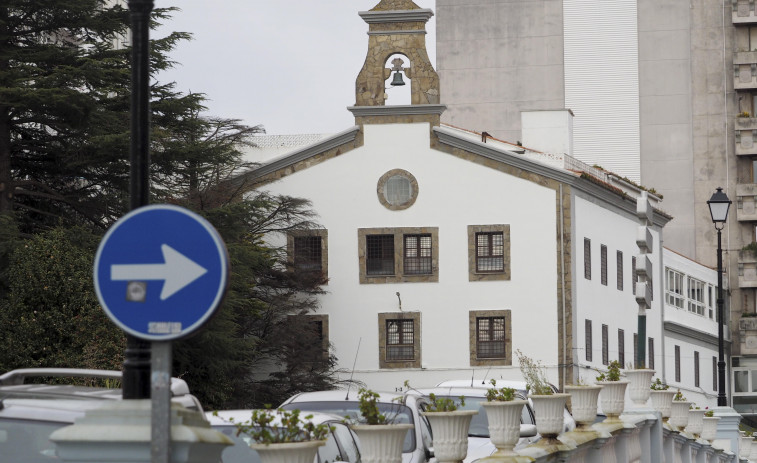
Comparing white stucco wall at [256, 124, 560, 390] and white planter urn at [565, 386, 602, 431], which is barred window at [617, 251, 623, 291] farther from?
white planter urn at [565, 386, 602, 431]

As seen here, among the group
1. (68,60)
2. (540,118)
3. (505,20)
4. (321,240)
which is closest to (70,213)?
(68,60)

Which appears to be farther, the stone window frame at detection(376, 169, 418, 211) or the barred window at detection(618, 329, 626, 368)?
the barred window at detection(618, 329, 626, 368)

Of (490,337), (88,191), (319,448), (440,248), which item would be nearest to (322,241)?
(440,248)

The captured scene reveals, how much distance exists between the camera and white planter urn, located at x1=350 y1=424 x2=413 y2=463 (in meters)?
10.8

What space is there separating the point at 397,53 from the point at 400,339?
465 inches

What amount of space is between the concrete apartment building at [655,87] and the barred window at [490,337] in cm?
2599

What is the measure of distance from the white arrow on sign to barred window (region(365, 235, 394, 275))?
5131 centimetres

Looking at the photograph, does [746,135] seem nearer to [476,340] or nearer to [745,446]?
[476,340]

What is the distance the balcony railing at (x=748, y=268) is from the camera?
80.2m

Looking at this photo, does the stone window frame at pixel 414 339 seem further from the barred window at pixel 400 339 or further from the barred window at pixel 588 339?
the barred window at pixel 588 339

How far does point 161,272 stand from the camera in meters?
6.42

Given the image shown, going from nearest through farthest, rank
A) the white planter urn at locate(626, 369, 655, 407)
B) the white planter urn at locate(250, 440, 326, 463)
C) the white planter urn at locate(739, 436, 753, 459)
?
the white planter urn at locate(250, 440, 326, 463), the white planter urn at locate(626, 369, 655, 407), the white planter urn at locate(739, 436, 753, 459)

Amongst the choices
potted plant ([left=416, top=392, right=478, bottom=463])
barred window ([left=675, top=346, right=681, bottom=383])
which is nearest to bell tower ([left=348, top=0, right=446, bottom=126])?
barred window ([left=675, top=346, right=681, bottom=383])

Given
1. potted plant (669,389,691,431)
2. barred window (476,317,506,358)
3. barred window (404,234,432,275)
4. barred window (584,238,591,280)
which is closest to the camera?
potted plant (669,389,691,431)
